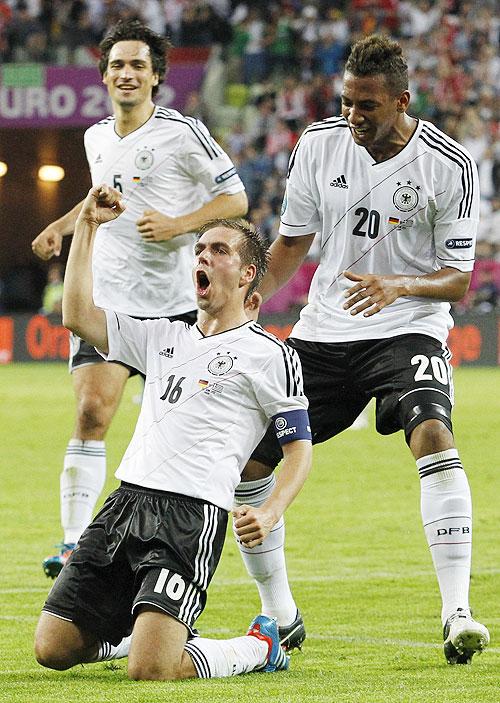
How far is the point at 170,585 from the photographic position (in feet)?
14.3

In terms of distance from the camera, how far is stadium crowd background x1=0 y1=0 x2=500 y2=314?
866 inches

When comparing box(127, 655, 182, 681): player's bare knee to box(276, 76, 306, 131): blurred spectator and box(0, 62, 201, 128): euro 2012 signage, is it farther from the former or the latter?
box(276, 76, 306, 131): blurred spectator

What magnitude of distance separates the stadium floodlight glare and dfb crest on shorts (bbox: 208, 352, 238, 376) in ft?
66.8

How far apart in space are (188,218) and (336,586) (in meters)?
1.87

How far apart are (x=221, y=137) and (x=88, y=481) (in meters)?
17.5

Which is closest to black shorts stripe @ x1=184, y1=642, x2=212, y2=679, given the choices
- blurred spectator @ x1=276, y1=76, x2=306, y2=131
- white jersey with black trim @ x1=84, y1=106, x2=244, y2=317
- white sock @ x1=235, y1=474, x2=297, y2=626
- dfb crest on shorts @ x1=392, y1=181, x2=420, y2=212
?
white sock @ x1=235, y1=474, x2=297, y2=626

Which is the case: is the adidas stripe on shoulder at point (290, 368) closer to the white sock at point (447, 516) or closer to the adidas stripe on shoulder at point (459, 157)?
the white sock at point (447, 516)

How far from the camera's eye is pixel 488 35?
23.7 m

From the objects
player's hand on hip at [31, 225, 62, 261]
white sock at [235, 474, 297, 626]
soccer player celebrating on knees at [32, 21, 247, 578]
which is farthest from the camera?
soccer player celebrating on knees at [32, 21, 247, 578]

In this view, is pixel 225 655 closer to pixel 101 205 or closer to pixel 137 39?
pixel 101 205

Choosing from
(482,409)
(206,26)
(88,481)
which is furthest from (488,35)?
(88,481)

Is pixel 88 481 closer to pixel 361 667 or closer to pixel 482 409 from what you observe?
pixel 361 667

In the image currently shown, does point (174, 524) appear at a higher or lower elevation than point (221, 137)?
lower

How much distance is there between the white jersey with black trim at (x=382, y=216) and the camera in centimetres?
523
